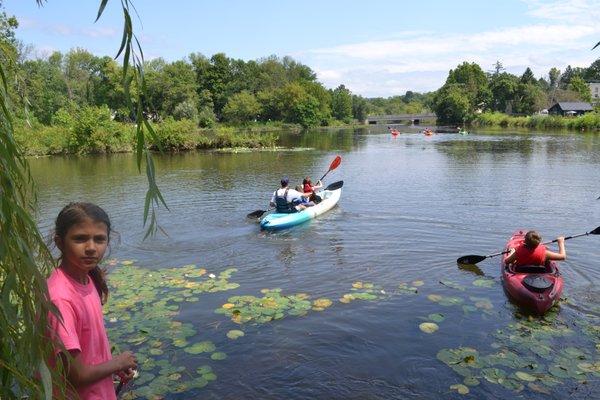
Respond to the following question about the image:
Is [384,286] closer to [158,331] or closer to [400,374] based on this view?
[400,374]

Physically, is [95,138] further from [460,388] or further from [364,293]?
[460,388]

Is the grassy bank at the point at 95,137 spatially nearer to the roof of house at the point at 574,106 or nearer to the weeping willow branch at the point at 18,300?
the weeping willow branch at the point at 18,300

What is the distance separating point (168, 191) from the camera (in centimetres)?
1959

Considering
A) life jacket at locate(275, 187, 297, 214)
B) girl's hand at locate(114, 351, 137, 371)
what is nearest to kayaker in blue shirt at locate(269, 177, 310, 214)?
life jacket at locate(275, 187, 297, 214)

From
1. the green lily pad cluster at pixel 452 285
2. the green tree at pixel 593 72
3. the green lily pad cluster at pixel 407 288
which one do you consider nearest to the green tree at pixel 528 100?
the green tree at pixel 593 72

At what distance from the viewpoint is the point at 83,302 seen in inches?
97.0

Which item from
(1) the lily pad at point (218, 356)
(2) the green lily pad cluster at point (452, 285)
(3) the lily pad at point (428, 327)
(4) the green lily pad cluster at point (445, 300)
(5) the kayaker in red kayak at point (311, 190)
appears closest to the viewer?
(1) the lily pad at point (218, 356)

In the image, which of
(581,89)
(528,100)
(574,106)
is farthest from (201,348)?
(581,89)

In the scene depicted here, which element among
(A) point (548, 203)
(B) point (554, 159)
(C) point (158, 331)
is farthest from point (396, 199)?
(B) point (554, 159)

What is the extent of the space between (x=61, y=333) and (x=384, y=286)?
23.8 feet

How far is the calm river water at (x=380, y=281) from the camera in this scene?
584 cm

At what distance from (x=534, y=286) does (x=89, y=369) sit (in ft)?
22.9

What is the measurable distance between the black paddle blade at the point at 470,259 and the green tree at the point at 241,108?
7359cm

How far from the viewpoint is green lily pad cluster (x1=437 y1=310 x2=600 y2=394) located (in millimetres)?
5695
